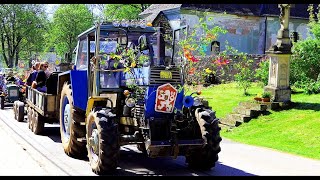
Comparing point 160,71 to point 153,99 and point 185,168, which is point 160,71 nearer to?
point 153,99

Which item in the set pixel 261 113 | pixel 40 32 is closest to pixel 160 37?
pixel 261 113

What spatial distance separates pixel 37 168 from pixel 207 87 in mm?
19082

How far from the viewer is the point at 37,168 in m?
9.28

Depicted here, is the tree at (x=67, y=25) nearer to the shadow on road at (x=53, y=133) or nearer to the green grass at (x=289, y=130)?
the green grass at (x=289, y=130)

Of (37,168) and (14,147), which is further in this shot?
(14,147)

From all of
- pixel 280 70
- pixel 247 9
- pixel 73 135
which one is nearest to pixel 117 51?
pixel 73 135

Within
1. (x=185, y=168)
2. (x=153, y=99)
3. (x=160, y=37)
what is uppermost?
(x=160, y=37)

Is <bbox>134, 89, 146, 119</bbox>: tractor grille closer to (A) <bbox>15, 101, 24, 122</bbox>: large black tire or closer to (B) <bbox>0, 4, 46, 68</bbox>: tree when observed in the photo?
(A) <bbox>15, 101, 24, 122</bbox>: large black tire

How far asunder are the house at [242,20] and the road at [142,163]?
2590cm

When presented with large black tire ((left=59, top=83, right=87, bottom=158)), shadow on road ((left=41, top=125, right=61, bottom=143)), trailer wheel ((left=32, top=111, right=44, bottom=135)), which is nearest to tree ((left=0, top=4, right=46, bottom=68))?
shadow on road ((left=41, top=125, right=61, bottom=143))

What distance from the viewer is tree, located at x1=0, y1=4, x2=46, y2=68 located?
53.6 m

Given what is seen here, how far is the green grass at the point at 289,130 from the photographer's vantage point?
1312 cm

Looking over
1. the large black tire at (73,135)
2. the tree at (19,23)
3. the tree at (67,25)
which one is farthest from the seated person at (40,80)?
the tree at (67,25)

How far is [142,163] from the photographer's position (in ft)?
33.6
